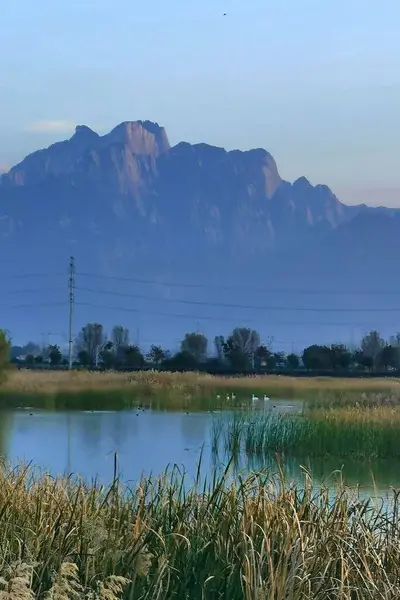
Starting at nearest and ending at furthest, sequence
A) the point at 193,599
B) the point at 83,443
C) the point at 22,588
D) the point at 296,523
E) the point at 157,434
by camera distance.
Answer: the point at 22,588
the point at 193,599
the point at 296,523
the point at 83,443
the point at 157,434

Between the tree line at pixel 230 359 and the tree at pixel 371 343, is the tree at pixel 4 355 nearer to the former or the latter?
the tree line at pixel 230 359

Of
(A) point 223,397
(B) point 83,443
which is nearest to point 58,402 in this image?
(A) point 223,397

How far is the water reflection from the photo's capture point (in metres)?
14.5

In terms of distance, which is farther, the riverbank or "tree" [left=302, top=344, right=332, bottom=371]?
"tree" [left=302, top=344, right=332, bottom=371]

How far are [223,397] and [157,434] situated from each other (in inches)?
327

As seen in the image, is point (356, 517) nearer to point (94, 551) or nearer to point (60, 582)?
point (94, 551)

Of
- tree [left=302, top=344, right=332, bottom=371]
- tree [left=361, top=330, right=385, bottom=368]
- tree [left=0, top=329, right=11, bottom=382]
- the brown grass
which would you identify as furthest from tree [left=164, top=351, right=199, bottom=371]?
tree [left=361, top=330, right=385, bottom=368]

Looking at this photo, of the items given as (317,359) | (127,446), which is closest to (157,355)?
(317,359)

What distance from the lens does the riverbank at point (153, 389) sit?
29.5 m

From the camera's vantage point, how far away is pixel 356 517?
18.5 ft

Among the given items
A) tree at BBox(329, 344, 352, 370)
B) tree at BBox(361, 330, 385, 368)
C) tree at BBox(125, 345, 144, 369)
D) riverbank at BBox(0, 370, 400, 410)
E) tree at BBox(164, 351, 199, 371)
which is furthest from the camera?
tree at BBox(361, 330, 385, 368)

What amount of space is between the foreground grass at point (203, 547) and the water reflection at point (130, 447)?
484 cm

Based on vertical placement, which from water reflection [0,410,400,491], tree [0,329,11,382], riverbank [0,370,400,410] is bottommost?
water reflection [0,410,400,491]

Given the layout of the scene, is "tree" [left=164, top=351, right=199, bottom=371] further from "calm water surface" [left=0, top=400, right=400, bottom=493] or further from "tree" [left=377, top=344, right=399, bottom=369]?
"calm water surface" [left=0, top=400, right=400, bottom=493]
